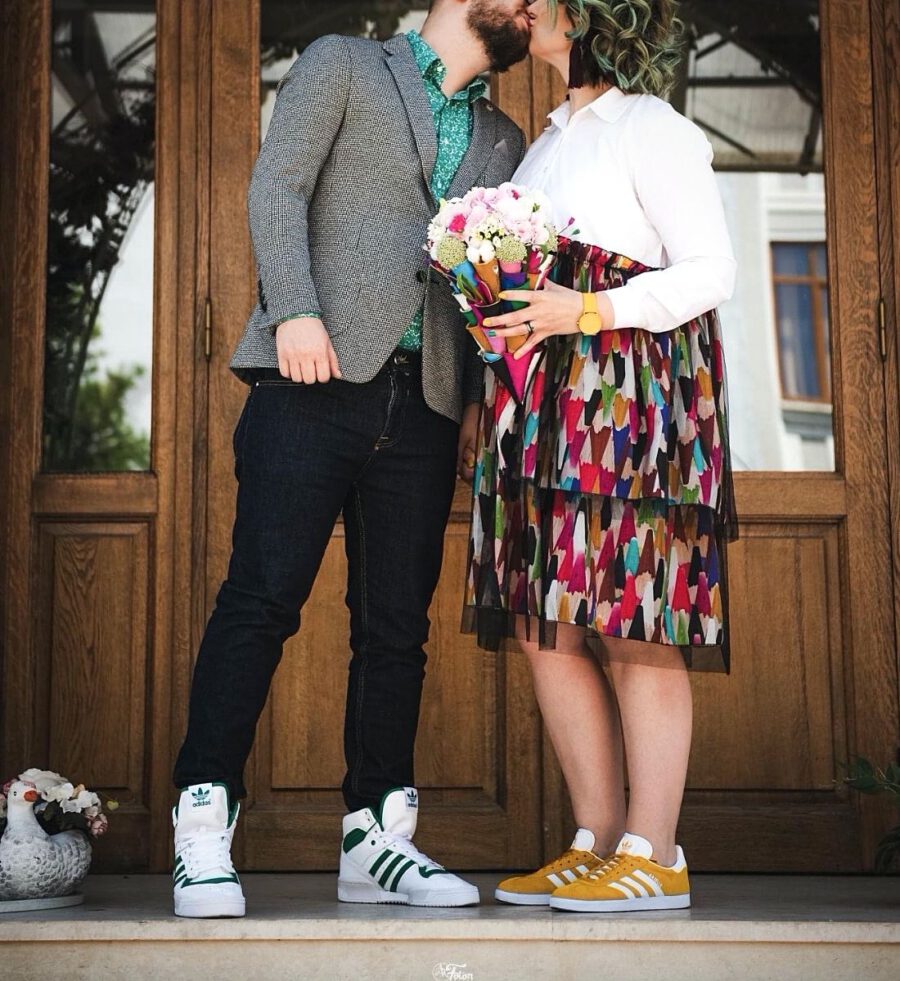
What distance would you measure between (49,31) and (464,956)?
2.39m

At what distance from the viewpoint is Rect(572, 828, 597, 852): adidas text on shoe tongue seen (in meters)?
2.50

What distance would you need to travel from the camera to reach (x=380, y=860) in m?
2.49

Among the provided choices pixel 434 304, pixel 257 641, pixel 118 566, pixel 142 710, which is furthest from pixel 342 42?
pixel 142 710

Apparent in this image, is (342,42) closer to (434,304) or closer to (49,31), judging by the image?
(434,304)

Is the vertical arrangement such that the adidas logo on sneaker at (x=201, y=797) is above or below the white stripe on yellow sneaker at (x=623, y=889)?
above

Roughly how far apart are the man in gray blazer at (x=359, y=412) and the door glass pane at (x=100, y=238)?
85 cm

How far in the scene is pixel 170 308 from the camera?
326cm

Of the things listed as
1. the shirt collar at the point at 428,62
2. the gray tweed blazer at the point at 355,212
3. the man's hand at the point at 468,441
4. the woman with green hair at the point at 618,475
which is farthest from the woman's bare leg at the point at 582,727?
the shirt collar at the point at 428,62

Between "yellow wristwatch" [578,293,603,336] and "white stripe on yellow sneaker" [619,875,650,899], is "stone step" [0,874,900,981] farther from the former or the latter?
"yellow wristwatch" [578,293,603,336]

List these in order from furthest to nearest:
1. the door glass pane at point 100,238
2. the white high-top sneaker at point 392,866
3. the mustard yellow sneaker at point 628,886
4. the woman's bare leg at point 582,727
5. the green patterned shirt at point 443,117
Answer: the door glass pane at point 100,238 < the green patterned shirt at point 443,117 < the woman's bare leg at point 582,727 < the white high-top sneaker at point 392,866 < the mustard yellow sneaker at point 628,886

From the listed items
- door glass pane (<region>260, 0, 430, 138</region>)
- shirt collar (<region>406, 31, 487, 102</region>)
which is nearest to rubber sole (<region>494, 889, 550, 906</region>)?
shirt collar (<region>406, 31, 487, 102</region>)

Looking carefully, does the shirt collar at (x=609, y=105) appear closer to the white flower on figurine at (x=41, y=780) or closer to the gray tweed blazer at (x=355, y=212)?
the gray tweed blazer at (x=355, y=212)

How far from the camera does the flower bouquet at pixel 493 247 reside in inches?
88.6

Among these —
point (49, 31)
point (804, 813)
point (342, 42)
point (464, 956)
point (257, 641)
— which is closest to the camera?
point (464, 956)
